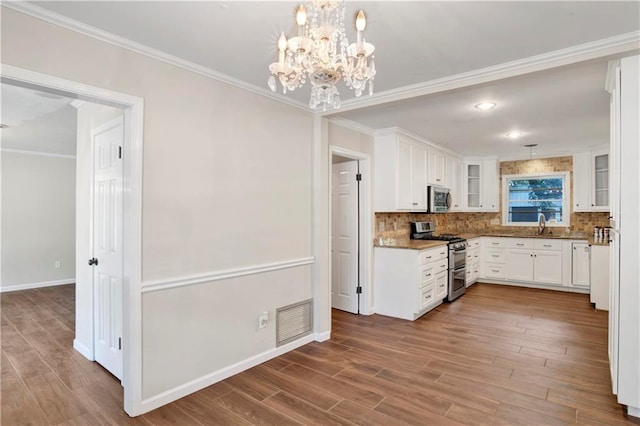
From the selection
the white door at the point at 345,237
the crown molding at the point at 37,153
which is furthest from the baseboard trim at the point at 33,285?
the white door at the point at 345,237

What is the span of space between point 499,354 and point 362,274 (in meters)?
1.84

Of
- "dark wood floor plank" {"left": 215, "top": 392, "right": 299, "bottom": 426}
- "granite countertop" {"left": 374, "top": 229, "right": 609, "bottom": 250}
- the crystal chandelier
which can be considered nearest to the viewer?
the crystal chandelier

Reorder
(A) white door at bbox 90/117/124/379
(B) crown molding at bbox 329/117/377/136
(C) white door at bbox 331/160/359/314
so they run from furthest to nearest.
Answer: (C) white door at bbox 331/160/359/314, (B) crown molding at bbox 329/117/377/136, (A) white door at bbox 90/117/124/379

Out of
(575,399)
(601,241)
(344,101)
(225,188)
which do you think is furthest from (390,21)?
(601,241)

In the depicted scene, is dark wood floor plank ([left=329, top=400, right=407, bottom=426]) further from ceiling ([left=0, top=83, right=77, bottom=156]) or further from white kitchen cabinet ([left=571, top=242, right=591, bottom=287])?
white kitchen cabinet ([left=571, top=242, right=591, bottom=287])

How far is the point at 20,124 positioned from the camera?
445 cm

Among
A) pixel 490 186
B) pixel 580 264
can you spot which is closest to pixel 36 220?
pixel 490 186

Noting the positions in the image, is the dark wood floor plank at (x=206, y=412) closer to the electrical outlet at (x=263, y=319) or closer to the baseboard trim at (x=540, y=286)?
the electrical outlet at (x=263, y=319)

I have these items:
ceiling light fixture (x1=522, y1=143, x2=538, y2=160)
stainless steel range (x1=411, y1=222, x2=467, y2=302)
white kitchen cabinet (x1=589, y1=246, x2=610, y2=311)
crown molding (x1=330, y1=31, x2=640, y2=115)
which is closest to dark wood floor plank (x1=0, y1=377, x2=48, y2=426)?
crown molding (x1=330, y1=31, x2=640, y2=115)

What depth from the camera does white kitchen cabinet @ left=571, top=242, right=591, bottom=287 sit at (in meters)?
5.59

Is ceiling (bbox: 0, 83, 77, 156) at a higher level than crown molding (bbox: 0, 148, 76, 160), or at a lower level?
higher

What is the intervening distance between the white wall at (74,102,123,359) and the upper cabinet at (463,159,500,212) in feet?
20.2

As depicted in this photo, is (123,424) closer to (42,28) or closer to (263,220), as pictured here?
(263,220)

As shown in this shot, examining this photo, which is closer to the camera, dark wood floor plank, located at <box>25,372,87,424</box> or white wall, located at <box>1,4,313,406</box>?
white wall, located at <box>1,4,313,406</box>
